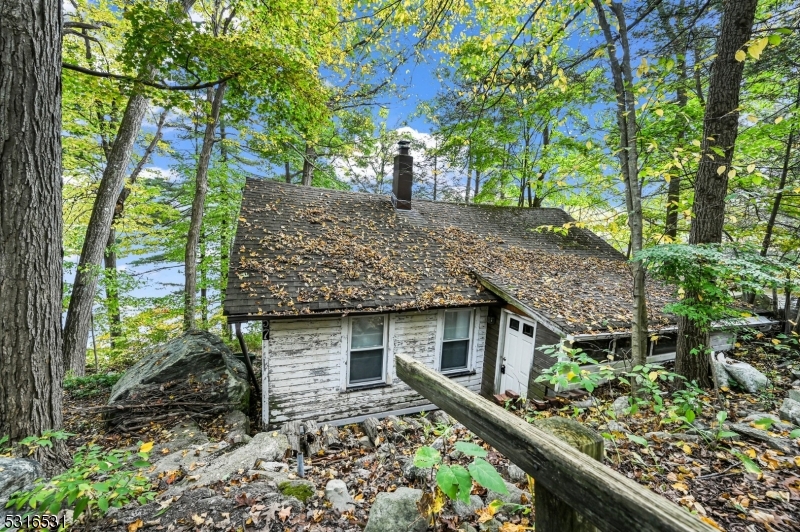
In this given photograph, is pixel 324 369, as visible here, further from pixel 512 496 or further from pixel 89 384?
pixel 89 384

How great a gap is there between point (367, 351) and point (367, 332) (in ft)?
1.39

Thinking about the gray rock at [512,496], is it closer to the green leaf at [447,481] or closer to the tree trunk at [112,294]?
the green leaf at [447,481]

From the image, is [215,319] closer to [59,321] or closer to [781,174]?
[59,321]

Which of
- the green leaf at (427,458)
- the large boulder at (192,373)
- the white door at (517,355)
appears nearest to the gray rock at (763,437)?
the green leaf at (427,458)

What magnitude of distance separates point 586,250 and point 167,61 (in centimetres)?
1241

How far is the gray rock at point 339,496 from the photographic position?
2803mm

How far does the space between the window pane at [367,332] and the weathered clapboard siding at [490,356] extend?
2875 mm

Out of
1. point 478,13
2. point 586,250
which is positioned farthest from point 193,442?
point 586,250

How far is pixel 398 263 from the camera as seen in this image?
27.4 ft

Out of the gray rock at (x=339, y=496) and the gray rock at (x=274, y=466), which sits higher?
Answer: the gray rock at (x=339, y=496)

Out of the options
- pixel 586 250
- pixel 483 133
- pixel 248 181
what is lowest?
pixel 586 250

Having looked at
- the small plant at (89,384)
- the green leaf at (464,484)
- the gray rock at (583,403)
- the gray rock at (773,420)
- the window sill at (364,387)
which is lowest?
the small plant at (89,384)

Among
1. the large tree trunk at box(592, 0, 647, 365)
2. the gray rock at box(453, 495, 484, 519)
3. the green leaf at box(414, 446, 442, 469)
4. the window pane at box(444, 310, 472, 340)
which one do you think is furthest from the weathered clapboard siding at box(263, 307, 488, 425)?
the green leaf at box(414, 446, 442, 469)

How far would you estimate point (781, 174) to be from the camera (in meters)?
7.80
